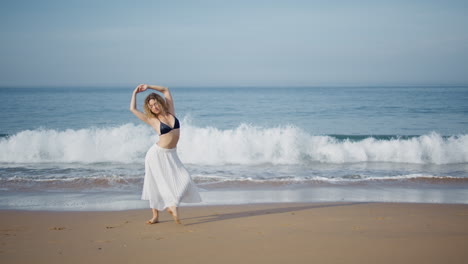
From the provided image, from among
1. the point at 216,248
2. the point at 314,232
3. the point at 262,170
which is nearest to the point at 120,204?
the point at 216,248

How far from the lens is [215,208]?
6418 mm

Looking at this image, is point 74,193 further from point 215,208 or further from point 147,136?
point 147,136

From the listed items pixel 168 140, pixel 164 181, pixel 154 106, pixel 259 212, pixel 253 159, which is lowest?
pixel 253 159

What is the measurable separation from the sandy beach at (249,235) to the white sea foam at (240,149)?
660 cm

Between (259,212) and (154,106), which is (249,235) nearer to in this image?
(259,212)

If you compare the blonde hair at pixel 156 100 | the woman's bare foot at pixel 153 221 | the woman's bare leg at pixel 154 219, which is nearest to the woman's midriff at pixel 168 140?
the blonde hair at pixel 156 100

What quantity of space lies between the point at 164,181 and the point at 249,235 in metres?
1.37

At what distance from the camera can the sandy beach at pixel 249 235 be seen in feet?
13.1

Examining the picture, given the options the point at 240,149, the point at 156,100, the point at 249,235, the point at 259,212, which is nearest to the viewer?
the point at 249,235

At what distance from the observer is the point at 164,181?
5.24 m

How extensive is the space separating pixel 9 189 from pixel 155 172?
4.83 metres

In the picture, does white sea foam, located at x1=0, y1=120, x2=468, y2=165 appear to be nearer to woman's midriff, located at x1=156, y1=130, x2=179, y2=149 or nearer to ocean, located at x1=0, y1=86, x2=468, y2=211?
ocean, located at x1=0, y1=86, x2=468, y2=211

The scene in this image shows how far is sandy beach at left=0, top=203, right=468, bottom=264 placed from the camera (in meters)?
3.98

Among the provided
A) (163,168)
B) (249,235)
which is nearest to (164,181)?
(163,168)
